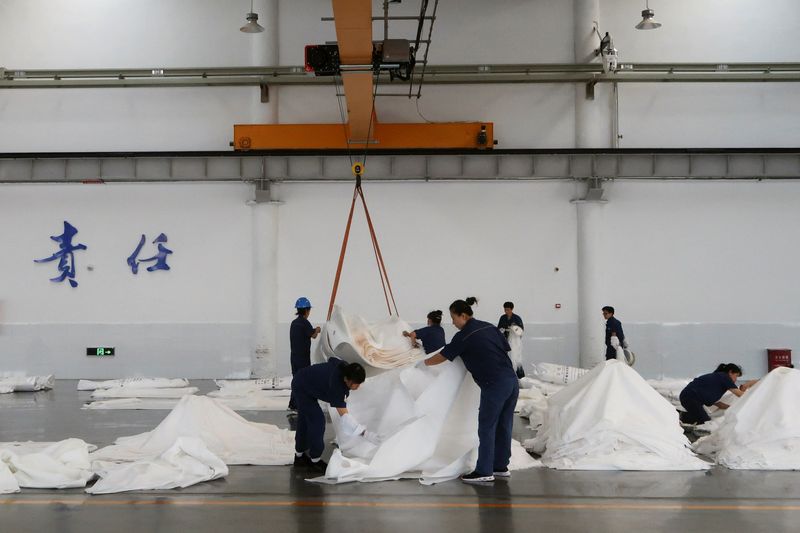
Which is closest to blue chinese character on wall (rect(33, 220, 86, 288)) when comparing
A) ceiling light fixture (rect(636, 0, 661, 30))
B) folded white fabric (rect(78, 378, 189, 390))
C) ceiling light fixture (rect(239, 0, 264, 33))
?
folded white fabric (rect(78, 378, 189, 390))

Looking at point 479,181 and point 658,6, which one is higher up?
point 658,6

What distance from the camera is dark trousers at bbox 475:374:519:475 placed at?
7.34 m

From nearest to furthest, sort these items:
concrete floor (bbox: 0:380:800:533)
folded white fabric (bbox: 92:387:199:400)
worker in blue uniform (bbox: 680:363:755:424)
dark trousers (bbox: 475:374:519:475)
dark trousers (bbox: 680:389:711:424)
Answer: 1. concrete floor (bbox: 0:380:800:533)
2. dark trousers (bbox: 475:374:519:475)
3. worker in blue uniform (bbox: 680:363:755:424)
4. dark trousers (bbox: 680:389:711:424)
5. folded white fabric (bbox: 92:387:199:400)

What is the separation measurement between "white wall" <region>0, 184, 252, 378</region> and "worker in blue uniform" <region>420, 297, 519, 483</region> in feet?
35.1

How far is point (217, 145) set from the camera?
1767 cm

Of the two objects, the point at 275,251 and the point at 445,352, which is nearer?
the point at 445,352

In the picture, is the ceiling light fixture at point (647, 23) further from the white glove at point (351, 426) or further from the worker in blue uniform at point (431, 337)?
the white glove at point (351, 426)

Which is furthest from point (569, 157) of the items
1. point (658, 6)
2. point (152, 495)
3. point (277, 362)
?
point (152, 495)

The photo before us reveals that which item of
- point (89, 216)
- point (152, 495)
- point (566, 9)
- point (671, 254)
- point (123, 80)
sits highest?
point (566, 9)

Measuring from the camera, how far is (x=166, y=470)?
7.20 meters

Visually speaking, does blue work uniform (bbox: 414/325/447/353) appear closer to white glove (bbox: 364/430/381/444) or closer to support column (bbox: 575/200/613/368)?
white glove (bbox: 364/430/381/444)

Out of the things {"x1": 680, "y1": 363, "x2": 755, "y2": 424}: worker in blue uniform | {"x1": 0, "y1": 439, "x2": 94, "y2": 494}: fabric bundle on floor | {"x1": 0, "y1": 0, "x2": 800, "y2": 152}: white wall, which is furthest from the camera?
{"x1": 0, "y1": 0, "x2": 800, "y2": 152}: white wall

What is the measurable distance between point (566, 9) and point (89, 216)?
42.2ft

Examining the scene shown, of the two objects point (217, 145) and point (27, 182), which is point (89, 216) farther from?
point (217, 145)
